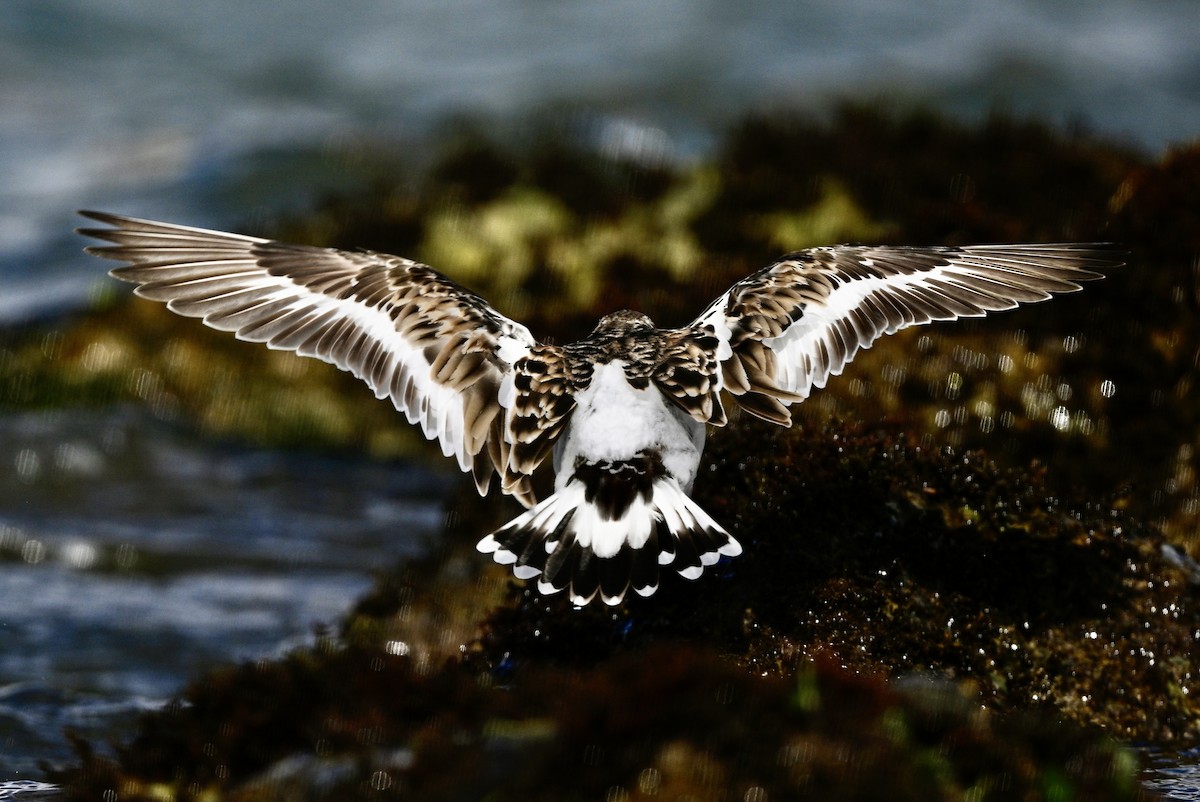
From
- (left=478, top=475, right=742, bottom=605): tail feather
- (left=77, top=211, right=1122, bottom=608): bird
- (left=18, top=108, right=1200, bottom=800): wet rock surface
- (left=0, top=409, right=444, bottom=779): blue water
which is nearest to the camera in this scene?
(left=18, top=108, right=1200, bottom=800): wet rock surface

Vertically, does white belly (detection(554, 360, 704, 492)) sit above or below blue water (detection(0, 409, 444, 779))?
above

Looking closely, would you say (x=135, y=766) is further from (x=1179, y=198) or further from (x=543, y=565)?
(x=1179, y=198)

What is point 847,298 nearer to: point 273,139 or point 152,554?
point 152,554

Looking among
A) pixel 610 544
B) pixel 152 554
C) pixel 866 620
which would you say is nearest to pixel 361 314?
pixel 610 544

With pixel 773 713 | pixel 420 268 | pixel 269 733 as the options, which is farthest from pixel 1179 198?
pixel 269 733

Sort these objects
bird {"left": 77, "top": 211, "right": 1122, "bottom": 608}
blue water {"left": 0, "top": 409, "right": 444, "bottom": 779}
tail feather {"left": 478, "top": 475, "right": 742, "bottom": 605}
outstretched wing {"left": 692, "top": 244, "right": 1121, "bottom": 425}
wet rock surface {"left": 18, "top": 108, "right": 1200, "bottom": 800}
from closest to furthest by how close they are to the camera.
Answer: wet rock surface {"left": 18, "top": 108, "right": 1200, "bottom": 800} < tail feather {"left": 478, "top": 475, "right": 742, "bottom": 605} < bird {"left": 77, "top": 211, "right": 1122, "bottom": 608} < outstretched wing {"left": 692, "top": 244, "right": 1121, "bottom": 425} < blue water {"left": 0, "top": 409, "right": 444, "bottom": 779}

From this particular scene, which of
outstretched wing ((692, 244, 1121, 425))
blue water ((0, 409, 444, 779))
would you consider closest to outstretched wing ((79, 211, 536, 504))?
outstretched wing ((692, 244, 1121, 425))

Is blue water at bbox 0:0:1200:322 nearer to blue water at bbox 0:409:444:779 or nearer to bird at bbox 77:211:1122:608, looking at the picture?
blue water at bbox 0:409:444:779

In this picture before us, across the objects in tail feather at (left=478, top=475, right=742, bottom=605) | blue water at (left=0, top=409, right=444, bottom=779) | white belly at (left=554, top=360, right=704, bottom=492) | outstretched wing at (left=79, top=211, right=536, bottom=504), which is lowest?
blue water at (left=0, top=409, right=444, bottom=779)
